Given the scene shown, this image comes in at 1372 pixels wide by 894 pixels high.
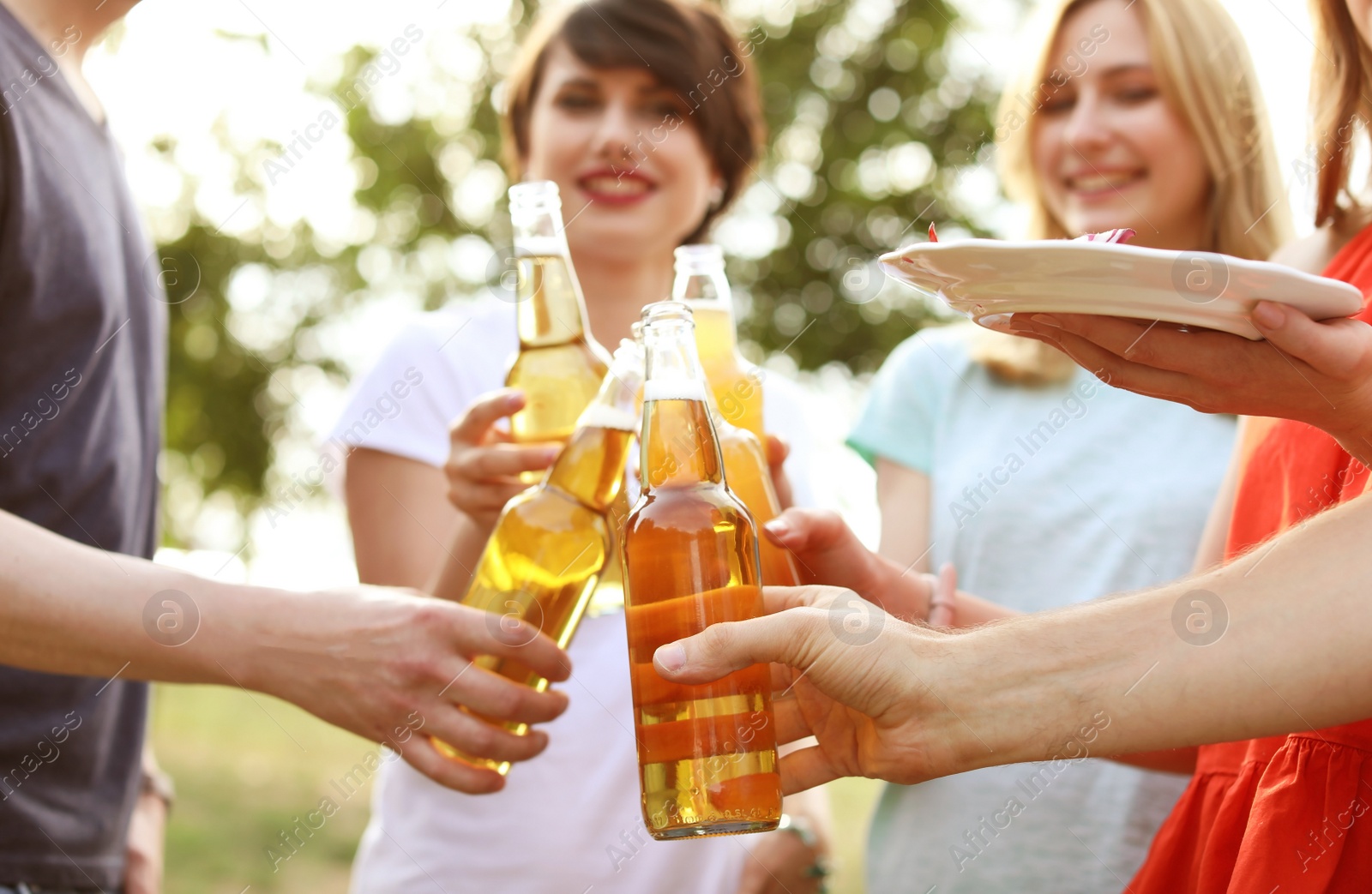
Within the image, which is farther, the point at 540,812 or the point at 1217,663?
the point at 540,812

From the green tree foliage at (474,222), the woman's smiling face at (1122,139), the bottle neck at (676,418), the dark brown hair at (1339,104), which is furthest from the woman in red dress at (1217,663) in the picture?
the green tree foliage at (474,222)

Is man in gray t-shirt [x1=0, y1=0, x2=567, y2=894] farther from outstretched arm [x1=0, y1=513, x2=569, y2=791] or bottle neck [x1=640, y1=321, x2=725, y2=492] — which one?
bottle neck [x1=640, y1=321, x2=725, y2=492]

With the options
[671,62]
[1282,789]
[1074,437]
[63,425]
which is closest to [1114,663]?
[1282,789]

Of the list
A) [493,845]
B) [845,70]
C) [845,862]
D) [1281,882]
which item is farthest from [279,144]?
[1281,882]

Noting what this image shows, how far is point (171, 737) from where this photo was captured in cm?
942

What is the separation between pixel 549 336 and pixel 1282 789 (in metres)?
1.33

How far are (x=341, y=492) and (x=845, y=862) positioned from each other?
6.84 metres

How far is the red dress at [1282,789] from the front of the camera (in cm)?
145

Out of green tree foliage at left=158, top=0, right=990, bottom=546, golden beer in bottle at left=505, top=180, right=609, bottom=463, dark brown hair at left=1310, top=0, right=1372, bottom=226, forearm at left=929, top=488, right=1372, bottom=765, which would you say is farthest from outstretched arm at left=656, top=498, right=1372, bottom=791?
green tree foliage at left=158, top=0, right=990, bottom=546

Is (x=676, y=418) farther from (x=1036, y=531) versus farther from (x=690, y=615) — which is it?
(x=1036, y=531)

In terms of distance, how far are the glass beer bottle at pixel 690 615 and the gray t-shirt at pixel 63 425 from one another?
3.87 feet

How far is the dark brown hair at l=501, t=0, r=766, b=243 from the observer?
2.88 meters

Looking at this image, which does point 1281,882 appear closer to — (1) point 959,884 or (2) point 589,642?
(1) point 959,884

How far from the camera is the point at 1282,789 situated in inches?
59.9
